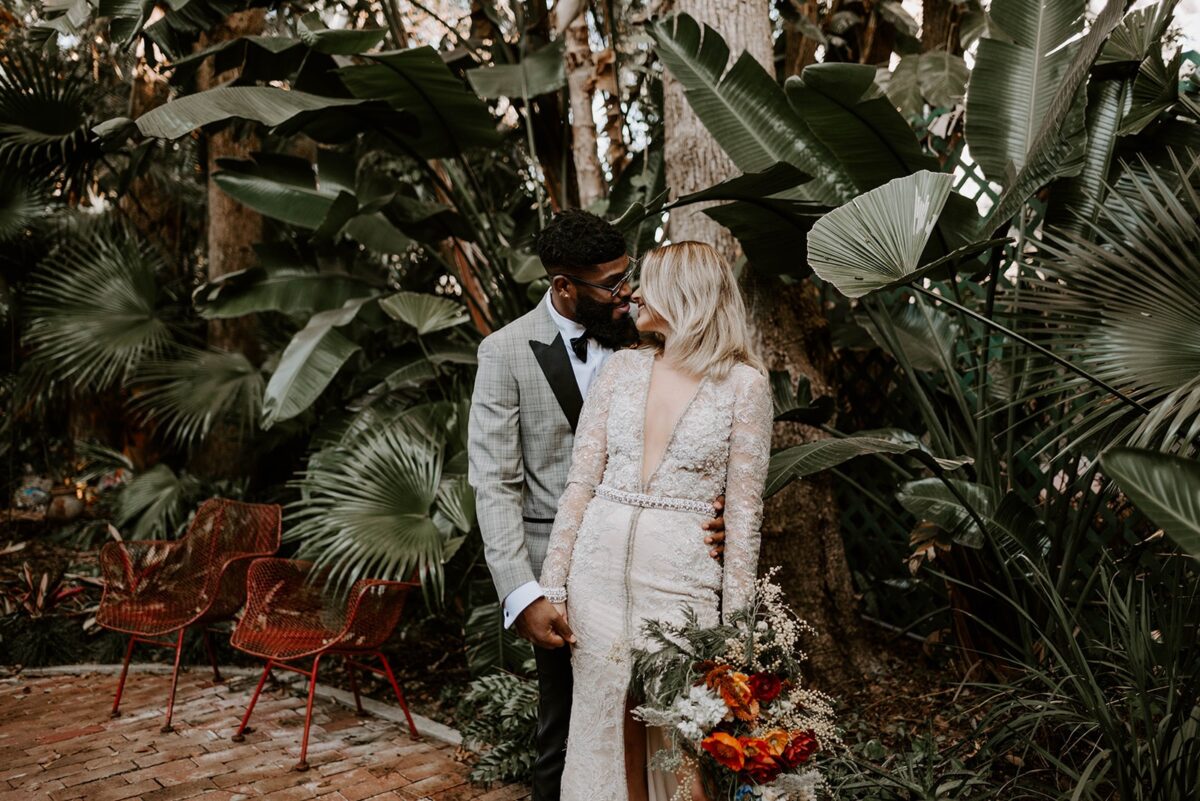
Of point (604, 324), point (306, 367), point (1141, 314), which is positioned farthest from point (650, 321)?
point (306, 367)

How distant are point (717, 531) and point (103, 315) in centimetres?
600

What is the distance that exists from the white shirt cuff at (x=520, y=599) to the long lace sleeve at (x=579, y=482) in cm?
3

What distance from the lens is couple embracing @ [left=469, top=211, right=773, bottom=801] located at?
2447 millimetres

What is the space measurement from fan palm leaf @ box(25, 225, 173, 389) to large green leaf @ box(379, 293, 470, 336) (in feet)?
8.59

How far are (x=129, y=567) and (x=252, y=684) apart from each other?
97 cm

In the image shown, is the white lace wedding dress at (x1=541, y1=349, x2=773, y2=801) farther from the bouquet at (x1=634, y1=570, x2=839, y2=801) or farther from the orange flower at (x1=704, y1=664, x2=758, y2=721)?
the orange flower at (x1=704, y1=664, x2=758, y2=721)

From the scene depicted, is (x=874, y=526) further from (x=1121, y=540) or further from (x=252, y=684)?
(x=252, y=684)

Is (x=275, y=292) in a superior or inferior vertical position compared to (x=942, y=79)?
inferior

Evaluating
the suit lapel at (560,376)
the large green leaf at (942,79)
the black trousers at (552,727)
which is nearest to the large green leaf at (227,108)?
the suit lapel at (560,376)

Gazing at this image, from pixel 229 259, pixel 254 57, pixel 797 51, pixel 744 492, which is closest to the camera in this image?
pixel 744 492

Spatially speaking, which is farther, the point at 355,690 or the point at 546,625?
the point at 355,690

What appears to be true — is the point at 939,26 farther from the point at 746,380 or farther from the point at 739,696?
the point at 739,696

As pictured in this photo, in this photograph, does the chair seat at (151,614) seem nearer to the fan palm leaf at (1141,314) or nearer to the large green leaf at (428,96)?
the large green leaf at (428,96)

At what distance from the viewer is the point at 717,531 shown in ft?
8.29
